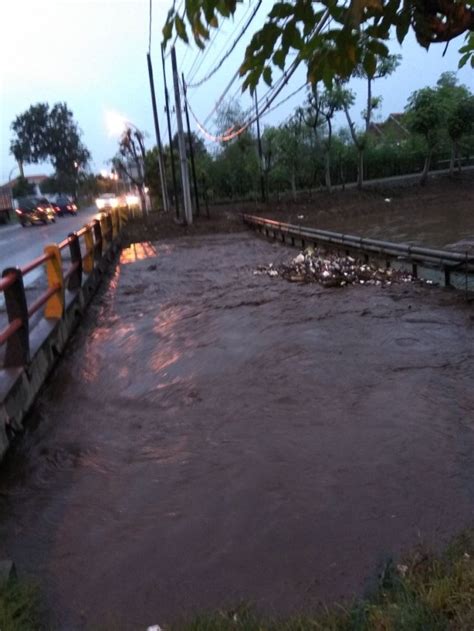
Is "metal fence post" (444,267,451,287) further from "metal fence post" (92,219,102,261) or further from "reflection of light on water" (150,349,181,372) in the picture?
"metal fence post" (92,219,102,261)

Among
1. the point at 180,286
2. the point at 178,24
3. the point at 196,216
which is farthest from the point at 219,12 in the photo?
the point at 196,216

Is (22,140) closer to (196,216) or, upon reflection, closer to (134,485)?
(196,216)

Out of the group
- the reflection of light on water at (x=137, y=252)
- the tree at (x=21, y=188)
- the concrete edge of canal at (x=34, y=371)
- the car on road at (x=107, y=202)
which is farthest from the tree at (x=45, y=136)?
the concrete edge of canal at (x=34, y=371)

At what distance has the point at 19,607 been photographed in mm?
3062

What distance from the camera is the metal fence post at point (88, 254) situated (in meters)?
11.9

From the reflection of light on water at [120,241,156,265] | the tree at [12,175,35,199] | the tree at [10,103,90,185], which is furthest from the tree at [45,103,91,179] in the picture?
the reflection of light on water at [120,241,156,265]

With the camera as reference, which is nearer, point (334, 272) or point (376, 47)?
point (376, 47)

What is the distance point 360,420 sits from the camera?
5.31 metres

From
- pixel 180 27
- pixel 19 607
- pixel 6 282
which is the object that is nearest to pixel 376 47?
pixel 180 27

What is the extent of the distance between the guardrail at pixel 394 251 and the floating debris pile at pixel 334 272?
232mm

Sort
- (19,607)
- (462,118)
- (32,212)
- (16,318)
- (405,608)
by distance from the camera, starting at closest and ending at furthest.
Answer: (405,608) → (19,607) → (16,318) → (32,212) → (462,118)

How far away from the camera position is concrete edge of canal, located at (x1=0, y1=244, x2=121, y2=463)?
5.08 m

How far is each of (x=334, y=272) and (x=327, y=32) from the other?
9.85m

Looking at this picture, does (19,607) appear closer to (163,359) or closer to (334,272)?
(163,359)
